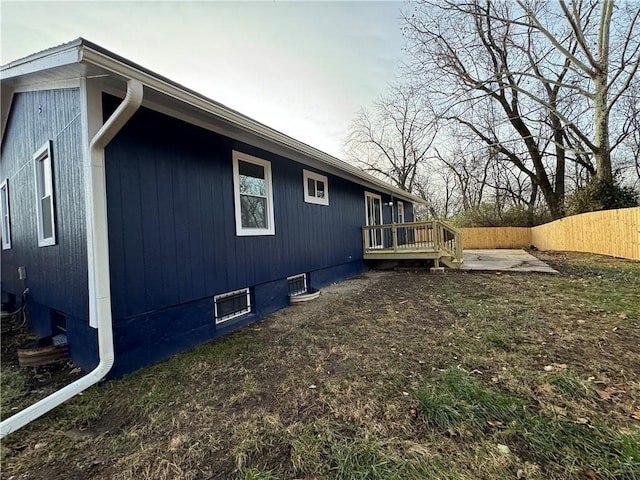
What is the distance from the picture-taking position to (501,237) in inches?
744

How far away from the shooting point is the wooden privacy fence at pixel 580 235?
859cm

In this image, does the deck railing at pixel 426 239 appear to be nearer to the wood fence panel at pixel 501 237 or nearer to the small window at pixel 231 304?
the small window at pixel 231 304

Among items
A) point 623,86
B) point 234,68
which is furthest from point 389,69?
point 623,86

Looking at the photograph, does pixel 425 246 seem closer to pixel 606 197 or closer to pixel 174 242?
pixel 174 242

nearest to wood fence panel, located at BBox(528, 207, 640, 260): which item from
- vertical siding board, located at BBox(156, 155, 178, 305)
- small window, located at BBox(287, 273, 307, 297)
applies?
small window, located at BBox(287, 273, 307, 297)

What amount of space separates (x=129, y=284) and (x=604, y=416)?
4.14m

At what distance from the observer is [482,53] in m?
12.5

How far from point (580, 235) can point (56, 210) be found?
16.4 meters

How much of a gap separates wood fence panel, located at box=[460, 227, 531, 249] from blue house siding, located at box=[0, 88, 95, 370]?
65.4ft

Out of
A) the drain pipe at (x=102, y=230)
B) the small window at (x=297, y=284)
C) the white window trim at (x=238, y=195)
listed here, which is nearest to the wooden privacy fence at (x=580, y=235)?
the small window at (x=297, y=284)

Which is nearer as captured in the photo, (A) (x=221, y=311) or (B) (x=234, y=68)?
(A) (x=221, y=311)

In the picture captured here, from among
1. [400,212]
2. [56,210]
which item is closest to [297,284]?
[56,210]

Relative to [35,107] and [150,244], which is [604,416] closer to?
[150,244]

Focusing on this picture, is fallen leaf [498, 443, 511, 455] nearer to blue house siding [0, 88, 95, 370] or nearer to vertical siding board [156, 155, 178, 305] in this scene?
vertical siding board [156, 155, 178, 305]
